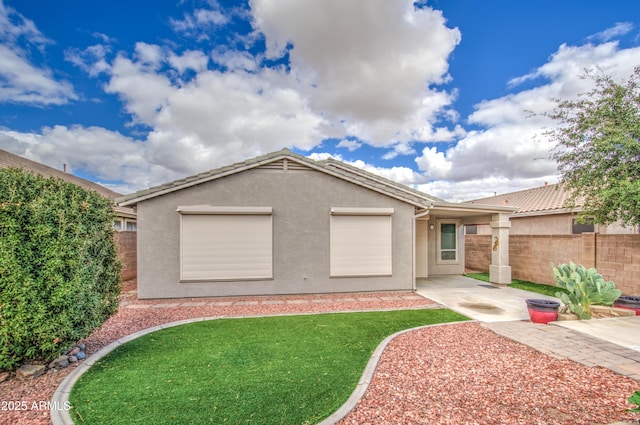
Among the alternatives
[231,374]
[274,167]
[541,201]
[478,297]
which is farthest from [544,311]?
[541,201]

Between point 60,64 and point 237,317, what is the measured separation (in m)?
12.2

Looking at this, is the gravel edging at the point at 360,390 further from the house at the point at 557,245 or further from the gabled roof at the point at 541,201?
the gabled roof at the point at 541,201

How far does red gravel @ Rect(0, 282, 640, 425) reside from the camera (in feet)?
10.9

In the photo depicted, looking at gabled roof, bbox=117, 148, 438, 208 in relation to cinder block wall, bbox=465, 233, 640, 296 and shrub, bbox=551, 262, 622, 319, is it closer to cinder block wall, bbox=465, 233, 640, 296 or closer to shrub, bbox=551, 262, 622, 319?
shrub, bbox=551, 262, 622, 319

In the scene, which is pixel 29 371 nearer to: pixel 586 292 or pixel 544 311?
pixel 544 311

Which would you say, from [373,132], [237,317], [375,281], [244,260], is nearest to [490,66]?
[373,132]

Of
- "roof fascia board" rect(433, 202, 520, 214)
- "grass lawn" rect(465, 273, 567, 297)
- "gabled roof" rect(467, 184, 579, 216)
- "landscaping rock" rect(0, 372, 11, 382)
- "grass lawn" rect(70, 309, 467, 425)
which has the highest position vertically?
"gabled roof" rect(467, 184, 579, 216)

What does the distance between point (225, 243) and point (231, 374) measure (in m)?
6.30

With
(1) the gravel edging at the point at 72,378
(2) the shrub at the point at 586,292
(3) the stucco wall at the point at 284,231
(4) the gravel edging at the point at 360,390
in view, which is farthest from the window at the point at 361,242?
(1) the gravel edging at the point at 72,378

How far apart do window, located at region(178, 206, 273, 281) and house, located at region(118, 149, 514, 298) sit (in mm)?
34

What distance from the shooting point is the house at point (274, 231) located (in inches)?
392

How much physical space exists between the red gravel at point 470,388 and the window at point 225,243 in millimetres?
4103

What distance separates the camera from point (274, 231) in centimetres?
1049

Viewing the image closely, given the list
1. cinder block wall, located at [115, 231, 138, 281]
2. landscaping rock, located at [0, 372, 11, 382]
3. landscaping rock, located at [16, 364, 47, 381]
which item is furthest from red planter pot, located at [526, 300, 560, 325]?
cinder block wall, located at [115, 231, 138, 281]
